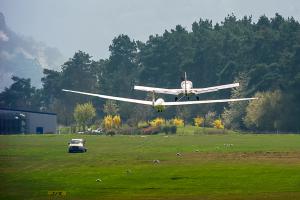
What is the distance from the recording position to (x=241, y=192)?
54875mm

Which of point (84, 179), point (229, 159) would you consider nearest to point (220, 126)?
point (229, 159)

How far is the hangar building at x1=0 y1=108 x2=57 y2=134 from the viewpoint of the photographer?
176 m

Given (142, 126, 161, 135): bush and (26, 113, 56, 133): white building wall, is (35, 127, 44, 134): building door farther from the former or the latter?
(142, 126, 161, 135): bush

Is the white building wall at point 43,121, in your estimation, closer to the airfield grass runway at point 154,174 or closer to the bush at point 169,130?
the bush at point 169,130

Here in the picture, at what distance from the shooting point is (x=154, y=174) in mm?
65812

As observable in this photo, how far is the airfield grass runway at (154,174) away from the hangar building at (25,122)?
84.8 m

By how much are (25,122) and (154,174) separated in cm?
12224

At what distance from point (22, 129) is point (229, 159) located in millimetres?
107401

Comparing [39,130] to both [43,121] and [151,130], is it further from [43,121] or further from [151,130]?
[151,130]

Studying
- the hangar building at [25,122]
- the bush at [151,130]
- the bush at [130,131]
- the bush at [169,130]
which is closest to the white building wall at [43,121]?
the hangar building at [25,122]

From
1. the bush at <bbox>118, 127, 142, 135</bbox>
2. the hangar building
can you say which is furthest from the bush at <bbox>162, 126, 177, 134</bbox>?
the hangar building

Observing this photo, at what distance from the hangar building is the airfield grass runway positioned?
278 feet

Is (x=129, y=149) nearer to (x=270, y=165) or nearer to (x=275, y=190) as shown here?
(x=270, y=165)

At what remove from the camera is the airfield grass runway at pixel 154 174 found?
5484 centimetres
